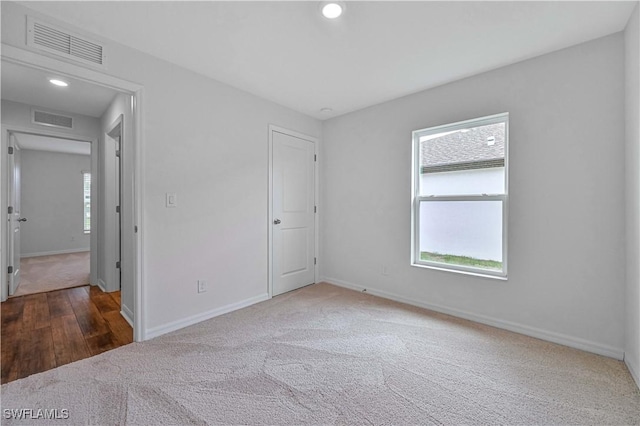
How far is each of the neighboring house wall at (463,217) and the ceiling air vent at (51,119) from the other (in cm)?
476

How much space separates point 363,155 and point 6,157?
451 cm

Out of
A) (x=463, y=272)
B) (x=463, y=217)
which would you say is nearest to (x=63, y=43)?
(x=463, y=217)

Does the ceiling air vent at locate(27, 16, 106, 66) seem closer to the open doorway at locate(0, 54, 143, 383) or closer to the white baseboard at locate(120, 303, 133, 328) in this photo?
the open doorway at locate(0, 54, 143, 383)

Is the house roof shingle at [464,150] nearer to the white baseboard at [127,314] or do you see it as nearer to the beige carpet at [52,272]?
the white baseboard at [127,314]

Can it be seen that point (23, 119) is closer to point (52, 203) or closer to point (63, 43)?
point (63, 43)

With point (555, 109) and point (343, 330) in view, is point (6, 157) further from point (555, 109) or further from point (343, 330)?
point (555, 109)

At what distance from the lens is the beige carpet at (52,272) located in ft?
13.5

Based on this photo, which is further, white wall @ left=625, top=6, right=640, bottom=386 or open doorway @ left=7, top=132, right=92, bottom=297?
open doorway @ left=7, top=132, right=92, bottom=297

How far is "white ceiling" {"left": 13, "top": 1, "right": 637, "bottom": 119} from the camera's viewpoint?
1.89m

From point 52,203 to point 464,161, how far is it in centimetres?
887

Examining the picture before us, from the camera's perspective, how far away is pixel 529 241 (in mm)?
2531

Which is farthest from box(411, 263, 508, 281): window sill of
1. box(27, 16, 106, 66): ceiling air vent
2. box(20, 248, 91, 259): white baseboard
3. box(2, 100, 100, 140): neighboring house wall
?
box(20, 248, 91, 259): white baseboard

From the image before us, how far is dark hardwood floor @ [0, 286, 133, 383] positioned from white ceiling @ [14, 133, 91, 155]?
343cm

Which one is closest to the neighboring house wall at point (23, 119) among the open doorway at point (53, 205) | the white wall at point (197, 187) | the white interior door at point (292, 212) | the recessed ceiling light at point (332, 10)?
the open doorway at point (53, 205)
